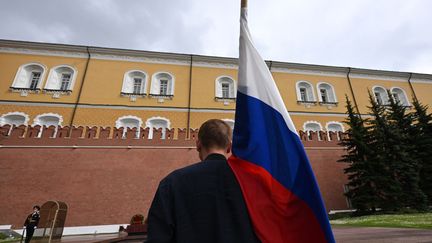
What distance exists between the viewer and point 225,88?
22.5 meters

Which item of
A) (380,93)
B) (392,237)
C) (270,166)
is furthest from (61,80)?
(380,93)

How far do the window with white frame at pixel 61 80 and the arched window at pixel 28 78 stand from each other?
61cm

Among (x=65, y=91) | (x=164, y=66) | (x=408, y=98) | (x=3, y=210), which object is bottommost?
(x=3, y=210)

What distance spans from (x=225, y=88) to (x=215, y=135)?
21.1 metres

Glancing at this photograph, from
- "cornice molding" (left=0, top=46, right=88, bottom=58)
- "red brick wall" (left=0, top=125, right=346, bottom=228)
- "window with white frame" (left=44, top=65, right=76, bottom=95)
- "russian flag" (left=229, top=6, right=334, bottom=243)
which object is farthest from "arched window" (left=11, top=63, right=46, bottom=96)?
"russian flag" (left=229, top=6, right=334, bottom=243)

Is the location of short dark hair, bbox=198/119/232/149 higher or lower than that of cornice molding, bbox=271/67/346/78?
lower

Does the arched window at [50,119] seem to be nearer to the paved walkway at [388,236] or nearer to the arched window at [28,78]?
the arched window at [28,78]

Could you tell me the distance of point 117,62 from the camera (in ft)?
69.2

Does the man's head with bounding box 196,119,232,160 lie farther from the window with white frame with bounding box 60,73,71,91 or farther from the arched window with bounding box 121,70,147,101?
the window with white frame with bounding box 60,73,71,91

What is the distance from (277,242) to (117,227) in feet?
40.3

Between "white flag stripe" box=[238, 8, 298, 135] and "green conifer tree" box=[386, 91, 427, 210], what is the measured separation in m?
15.1

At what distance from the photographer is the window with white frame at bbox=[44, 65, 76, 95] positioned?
18.8 meters

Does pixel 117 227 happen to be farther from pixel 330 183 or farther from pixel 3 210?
pixel 330 183

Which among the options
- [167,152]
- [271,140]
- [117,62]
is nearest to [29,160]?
[167,152]
